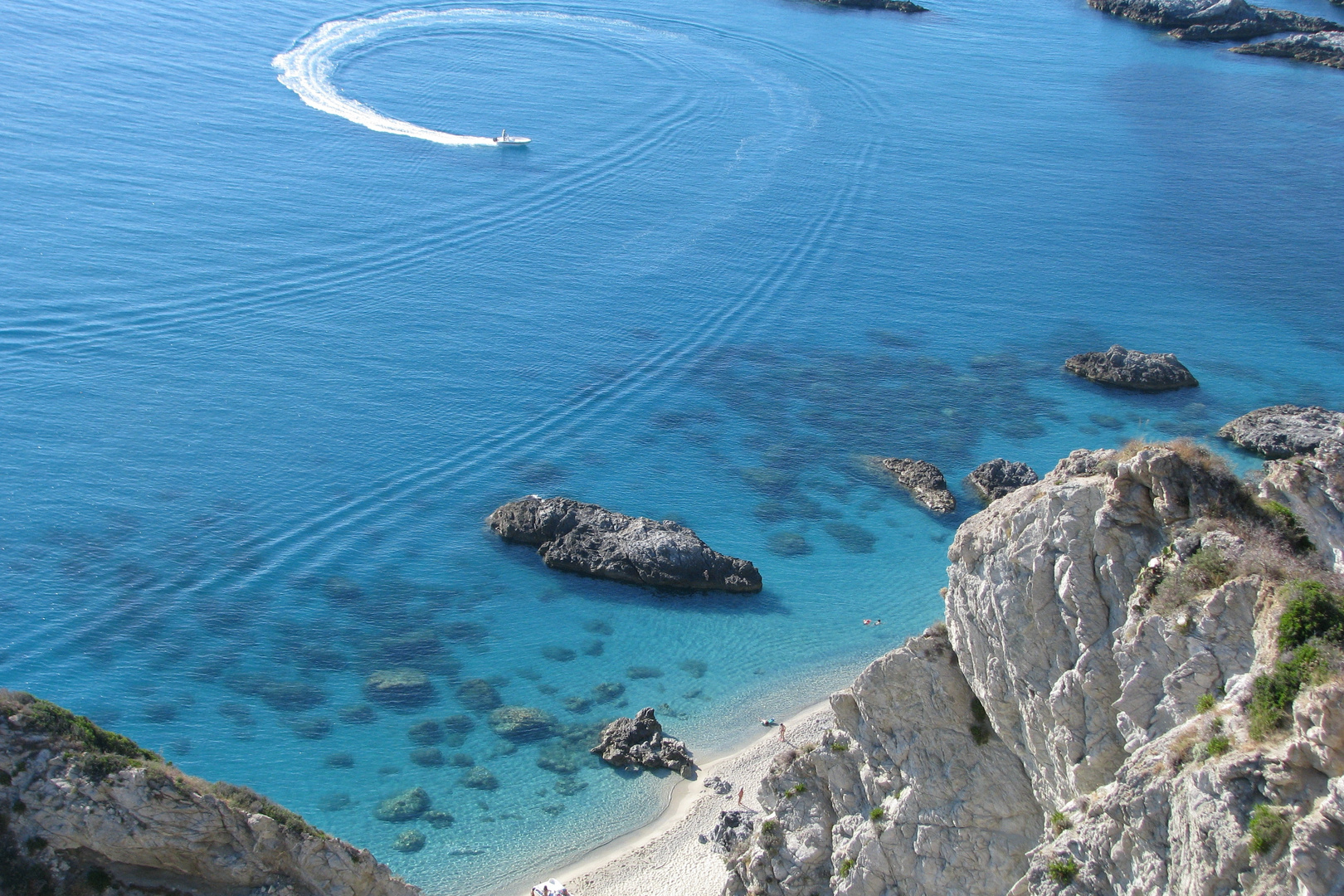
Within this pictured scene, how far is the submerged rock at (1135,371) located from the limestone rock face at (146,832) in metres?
53.7

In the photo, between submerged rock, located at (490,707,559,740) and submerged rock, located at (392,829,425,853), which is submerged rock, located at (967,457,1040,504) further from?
submerged rock, located at (392,829,425,853)

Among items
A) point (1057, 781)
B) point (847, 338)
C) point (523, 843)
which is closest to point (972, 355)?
point (847, 338)

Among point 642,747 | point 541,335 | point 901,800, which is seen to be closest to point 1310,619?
point 901,800

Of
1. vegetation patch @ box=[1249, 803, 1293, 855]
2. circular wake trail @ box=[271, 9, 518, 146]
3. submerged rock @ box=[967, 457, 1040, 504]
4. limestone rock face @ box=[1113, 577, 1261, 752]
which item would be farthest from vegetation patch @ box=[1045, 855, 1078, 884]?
circular wake trail @ box=[271, 9, 518, 146]

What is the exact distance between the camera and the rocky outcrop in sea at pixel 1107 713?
14.8 metres

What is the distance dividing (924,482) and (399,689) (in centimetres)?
2737

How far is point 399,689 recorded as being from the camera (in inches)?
1570

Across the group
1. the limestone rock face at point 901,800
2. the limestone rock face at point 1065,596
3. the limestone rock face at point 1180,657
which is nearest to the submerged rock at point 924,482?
the limestone rock face at point 901,800

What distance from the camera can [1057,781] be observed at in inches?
798

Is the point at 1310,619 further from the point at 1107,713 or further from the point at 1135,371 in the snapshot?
the point at 1135,371

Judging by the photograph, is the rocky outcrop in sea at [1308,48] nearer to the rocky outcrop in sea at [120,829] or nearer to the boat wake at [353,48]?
the boat wake at [353,48]

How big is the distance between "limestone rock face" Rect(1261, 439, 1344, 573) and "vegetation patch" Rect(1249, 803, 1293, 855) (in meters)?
4.60

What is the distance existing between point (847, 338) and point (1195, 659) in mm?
51267

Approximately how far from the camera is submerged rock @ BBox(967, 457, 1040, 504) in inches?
2083
